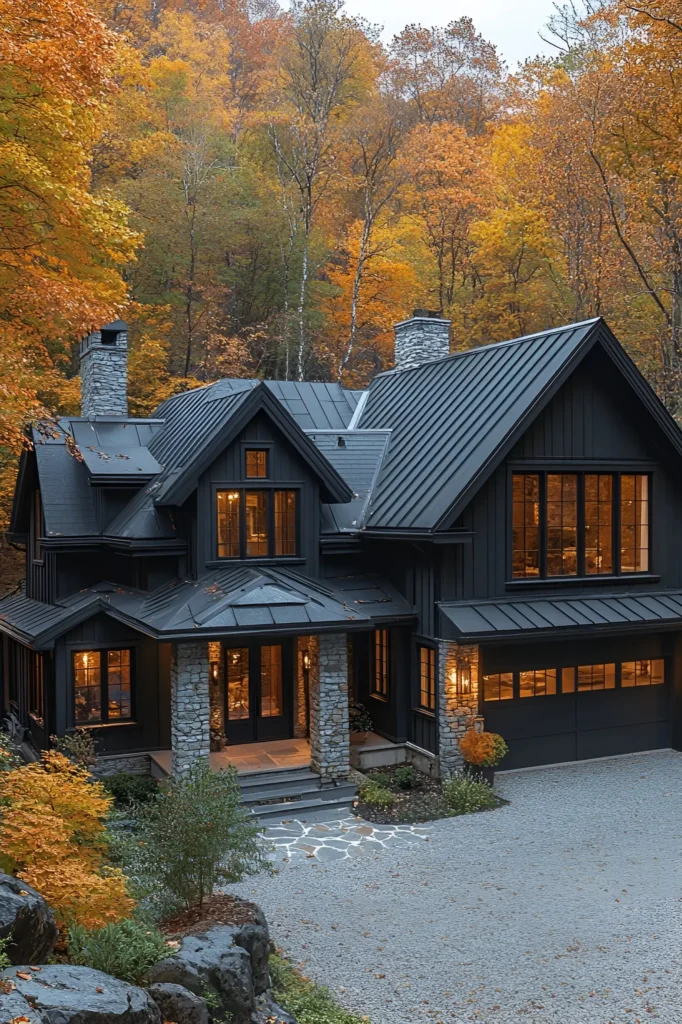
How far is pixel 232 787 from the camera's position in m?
9.42

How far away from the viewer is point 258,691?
15.9 meters

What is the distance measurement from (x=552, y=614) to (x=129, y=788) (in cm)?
773

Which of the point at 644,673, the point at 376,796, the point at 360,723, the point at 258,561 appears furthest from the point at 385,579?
the point at 644,673

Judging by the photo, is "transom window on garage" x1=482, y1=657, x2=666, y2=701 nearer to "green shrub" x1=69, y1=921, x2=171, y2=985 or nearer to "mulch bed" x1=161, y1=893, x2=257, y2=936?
"mulch bed" x1=161, y1=893, x2=257, y2=936

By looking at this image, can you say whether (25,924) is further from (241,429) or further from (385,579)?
(385,579)

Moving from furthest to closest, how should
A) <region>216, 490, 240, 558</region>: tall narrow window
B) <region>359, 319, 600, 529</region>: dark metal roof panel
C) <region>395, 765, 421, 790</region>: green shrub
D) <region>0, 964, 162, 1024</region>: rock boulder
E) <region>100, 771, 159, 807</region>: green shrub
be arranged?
<region>216, 490, 240, 558</region>: tall narrow window < <region>359, 319, 600, 529</region>: dark metal roof panel < <region>395, 765, 421, 790</region>: green shrub < <region>100, 771, 159, 807</region>: green shrub < <region>0, 964, 162, 1024</region>: rock boulder

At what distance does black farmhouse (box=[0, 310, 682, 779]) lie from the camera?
14680 mm

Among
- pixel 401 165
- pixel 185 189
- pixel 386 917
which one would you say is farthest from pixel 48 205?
pixel 401 165

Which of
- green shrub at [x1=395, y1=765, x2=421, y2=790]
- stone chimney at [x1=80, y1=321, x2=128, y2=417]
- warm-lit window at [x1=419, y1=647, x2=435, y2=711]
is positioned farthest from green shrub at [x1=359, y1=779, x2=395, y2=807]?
stone chimney at [x1=80, y1=321, x2=128, y2=417]

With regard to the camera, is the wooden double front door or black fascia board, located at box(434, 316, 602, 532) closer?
black fascia board, located at box(434, 316, 602, 532)

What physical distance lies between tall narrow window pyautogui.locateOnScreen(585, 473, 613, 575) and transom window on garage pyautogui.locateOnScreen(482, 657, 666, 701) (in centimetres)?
191

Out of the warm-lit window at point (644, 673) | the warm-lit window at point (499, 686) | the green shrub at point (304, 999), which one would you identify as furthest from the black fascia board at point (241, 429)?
the green shrub at point (304, 999)

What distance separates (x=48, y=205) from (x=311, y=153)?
15509 millimetres

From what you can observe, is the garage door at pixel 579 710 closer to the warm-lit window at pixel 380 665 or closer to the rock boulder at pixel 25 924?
the warm-lit window at pixel 380 665
